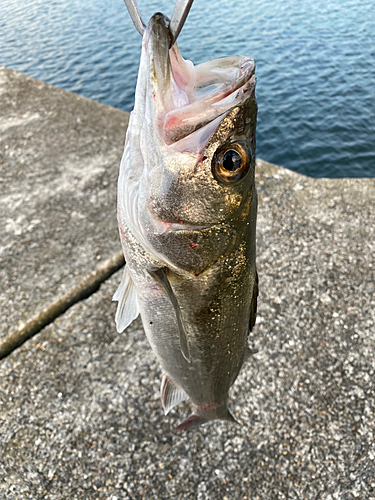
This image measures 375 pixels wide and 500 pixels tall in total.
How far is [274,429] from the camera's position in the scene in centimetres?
265

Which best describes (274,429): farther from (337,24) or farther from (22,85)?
(337,24)

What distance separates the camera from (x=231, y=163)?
1.43 meters

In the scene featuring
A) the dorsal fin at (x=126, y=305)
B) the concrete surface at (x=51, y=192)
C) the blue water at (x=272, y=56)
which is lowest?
the blue water at (x=272, y=56)

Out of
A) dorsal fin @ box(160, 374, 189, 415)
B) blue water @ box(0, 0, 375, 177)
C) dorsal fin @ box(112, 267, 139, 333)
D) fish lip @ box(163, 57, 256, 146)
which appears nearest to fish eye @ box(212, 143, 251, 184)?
fish lip @ box(163, 57, 256, 146)

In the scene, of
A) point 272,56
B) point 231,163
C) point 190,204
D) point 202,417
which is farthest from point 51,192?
point 272,56

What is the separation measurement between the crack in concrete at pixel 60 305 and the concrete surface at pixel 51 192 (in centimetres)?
5

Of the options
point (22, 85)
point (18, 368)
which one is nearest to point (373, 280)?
point (18, 368)

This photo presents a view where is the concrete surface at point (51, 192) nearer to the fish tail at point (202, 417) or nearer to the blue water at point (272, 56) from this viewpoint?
the fish tail at point (202, 417)

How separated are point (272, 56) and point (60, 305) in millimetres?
11955

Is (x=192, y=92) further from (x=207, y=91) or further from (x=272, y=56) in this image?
(x=272, y=56)

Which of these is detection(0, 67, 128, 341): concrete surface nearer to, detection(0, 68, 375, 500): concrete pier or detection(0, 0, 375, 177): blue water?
detection(0, 68, 375, 500): concrete pier

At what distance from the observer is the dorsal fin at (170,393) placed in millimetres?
2318

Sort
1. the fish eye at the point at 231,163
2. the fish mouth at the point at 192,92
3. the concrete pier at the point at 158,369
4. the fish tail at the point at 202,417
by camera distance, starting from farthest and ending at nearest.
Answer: the concrete pier at the point at 158,369 < the fish tail at the point at 202,417 < the fish eye at the point at 231,163 < the fish mouth at the point at 192,92

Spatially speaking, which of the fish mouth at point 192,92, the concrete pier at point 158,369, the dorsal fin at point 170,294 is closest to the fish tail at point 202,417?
the concrete pier at point 158,369
